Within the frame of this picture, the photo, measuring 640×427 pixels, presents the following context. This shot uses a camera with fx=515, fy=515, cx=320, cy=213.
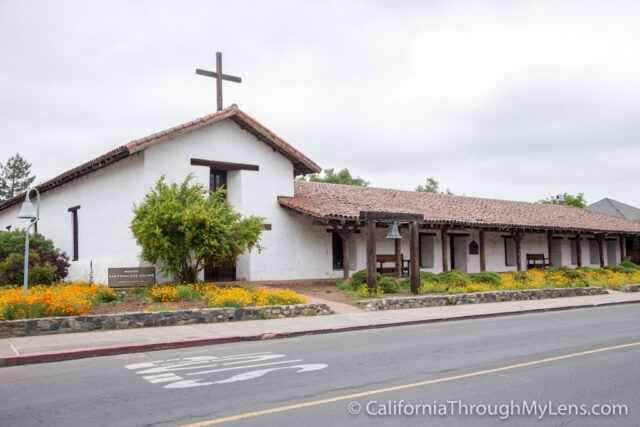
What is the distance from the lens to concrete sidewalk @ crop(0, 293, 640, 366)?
8.69 metres

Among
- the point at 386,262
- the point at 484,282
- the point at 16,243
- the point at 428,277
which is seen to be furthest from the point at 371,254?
the point at 16,243

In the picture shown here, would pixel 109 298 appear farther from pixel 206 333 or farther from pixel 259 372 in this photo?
pixel 259 372

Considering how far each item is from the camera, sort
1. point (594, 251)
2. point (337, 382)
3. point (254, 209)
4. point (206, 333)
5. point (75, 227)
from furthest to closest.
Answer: point (594, 251), point (75, 227), point (254, 209), point (206, 333), point (337, 382)

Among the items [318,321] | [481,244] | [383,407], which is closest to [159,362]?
[383,407]

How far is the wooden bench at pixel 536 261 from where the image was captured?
2919 cm

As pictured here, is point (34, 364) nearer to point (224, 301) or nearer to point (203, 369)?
point (203, 369)

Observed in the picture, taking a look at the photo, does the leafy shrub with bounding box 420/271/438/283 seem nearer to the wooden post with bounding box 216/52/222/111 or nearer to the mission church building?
the mission church building

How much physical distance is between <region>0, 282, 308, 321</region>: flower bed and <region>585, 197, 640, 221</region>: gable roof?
38.0 m

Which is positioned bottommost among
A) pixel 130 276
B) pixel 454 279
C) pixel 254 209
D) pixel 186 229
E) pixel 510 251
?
pixel 454 279

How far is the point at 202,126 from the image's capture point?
17797mm

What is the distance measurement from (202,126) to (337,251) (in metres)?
7.87

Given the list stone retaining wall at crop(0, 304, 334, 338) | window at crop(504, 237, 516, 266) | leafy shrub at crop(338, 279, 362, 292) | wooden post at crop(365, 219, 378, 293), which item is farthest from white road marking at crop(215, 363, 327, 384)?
window at crop(504, 237, 516, 266)

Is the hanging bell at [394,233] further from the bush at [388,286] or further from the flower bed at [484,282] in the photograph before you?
the bush at [388,286]

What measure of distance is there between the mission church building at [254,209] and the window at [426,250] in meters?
0.05
